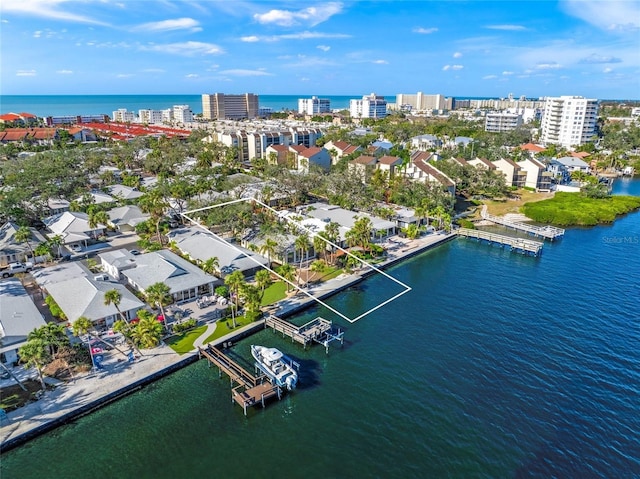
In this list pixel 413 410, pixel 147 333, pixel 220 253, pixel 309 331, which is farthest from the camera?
pixel 220 253

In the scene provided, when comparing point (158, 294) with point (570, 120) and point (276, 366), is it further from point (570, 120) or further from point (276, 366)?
point (570, 120)

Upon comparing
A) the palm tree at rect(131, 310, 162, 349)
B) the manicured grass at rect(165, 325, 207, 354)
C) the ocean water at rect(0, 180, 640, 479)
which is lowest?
the ocean water at rect(0, 180, 640, 479)

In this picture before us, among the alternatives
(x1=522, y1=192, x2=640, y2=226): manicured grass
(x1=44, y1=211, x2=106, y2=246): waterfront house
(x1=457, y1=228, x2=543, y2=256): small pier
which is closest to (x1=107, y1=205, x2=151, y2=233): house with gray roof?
(x1=44, y1=211, x2=106, y2=246): waterfront house

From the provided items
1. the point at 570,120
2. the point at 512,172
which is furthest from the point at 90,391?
the point at 570,120

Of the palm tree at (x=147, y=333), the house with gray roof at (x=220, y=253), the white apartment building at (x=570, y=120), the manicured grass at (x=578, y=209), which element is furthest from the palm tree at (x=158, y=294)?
the white apartment building at (x=570, y=120)

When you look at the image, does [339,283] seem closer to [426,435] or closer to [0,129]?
[426,435]

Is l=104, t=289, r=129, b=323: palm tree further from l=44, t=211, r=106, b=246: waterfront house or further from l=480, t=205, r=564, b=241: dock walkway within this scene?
l=480, t=205, r=564, b=241: dock walkway

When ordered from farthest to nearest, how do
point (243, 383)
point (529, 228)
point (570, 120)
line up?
point (570, 120) < point (529, 228) < point (243, 383)

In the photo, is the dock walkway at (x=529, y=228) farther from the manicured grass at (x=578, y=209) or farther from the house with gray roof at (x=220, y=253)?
the house with gray roof at (x=220, y=253)
